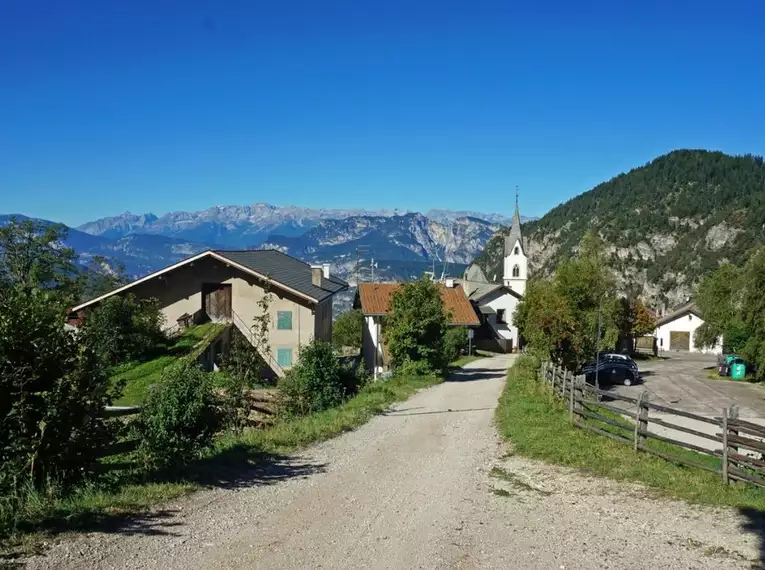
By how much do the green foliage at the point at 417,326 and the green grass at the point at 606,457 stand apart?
36.2 feet

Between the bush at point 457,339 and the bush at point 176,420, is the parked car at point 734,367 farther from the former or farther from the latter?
the bush at point 176,420

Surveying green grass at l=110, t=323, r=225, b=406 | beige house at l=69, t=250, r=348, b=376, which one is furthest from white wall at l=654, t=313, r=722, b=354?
green grass at l=110, t=323, r=225, b=406

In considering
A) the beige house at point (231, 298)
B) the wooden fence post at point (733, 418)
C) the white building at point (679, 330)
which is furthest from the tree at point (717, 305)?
the wooden fence post at point (733, 418)

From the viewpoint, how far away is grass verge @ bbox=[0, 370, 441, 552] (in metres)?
7.69

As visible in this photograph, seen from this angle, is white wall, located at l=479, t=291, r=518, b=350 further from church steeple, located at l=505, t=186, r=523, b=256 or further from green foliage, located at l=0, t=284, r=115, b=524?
green foliage, located at l=0, t=284, r=115, b=524

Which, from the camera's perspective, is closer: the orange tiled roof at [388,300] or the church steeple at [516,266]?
the orange tiled roof at [388,300]

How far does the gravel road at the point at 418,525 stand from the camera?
7.40 meters

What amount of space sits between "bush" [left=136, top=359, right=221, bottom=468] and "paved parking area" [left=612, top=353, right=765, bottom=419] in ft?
86.4

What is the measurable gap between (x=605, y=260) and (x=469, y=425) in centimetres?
4402

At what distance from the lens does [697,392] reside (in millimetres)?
40312

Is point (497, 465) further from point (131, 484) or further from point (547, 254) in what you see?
point (547, 254)

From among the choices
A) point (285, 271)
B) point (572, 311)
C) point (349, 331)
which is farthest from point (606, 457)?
point (349, 331)

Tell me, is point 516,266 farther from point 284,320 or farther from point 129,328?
point 129,328

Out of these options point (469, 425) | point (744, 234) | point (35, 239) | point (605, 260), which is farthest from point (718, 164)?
point (469, 425)
